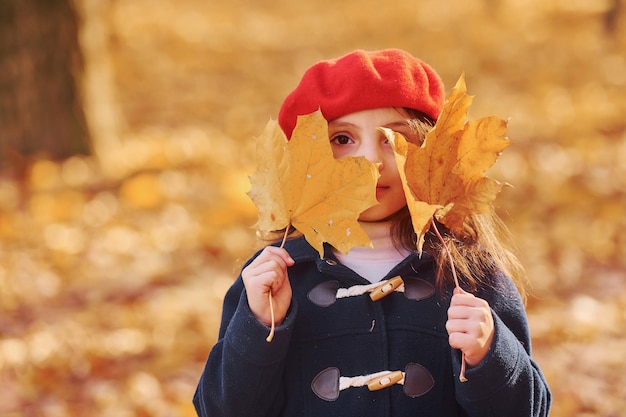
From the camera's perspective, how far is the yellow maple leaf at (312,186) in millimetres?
1813

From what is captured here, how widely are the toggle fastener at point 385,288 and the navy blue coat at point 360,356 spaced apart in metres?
0.02

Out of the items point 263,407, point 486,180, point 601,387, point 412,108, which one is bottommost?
point 601,387

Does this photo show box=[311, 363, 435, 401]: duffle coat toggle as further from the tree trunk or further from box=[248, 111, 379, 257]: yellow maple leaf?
the tree trunk

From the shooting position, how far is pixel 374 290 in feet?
6.51

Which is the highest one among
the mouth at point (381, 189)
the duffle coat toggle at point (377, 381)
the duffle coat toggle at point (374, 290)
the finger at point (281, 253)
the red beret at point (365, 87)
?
the red beret at point (365, 87)

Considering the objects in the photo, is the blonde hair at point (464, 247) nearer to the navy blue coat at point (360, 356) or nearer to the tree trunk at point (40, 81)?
the navy blue coat at point (360, 356)

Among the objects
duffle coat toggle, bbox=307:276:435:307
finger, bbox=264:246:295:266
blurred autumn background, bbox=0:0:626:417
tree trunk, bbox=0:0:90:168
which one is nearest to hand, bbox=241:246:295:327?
finger, bbox=264:246:295:266

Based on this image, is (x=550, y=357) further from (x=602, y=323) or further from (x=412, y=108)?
(x=412, y=108)

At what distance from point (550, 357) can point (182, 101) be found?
7094mm

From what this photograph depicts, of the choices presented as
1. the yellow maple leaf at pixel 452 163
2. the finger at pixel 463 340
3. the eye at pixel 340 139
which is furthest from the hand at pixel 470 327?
the eye at pixel 340 139

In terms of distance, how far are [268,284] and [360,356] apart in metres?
0.28

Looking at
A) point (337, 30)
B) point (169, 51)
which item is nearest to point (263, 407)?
point (169, 51)

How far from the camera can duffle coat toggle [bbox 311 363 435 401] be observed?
A: 1.91 m

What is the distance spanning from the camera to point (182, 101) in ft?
33.2
